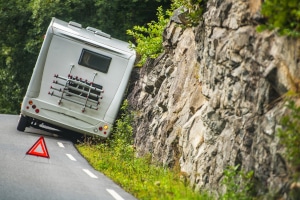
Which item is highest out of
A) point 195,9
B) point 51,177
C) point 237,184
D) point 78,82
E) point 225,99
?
point 195,9

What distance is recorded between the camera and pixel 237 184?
10.6 metres

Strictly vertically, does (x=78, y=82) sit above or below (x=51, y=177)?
above

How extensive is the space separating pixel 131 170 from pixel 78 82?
685cm

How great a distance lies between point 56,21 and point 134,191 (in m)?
10.9

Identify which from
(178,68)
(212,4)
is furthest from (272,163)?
(178,68)

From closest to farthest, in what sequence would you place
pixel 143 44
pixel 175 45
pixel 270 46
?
pixel 270 46 < pixel 175 45 < pixel 143 44

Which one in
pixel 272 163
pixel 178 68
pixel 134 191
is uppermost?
pixel 178 68

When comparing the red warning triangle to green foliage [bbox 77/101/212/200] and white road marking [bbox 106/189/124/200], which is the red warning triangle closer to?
green foliage [bbox 77/101/212/200]

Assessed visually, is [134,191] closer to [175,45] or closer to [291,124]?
[291,124]

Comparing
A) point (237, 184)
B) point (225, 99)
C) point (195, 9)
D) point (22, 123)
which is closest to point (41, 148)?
point (195, 9)

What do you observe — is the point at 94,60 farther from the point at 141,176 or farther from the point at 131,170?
the point at 141,176

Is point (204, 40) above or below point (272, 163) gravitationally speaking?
above

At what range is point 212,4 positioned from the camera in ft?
44.0

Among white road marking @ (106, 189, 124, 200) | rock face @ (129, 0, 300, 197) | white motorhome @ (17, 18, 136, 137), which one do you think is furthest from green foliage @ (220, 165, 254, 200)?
white motorhome @ (17, 18, 136, 137)
